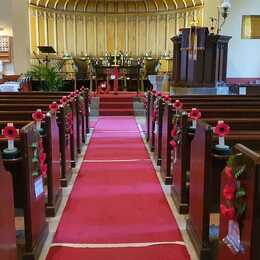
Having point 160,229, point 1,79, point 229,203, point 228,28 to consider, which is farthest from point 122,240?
point 228,28

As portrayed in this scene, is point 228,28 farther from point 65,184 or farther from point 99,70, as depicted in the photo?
point 65,184

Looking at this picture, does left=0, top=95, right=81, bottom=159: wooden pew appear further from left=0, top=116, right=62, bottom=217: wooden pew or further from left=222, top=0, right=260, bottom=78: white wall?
left=222, top=0, right=260, bottom=78: white wall

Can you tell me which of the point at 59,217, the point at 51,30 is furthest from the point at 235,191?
the point at 51,30

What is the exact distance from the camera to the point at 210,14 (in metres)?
11.2

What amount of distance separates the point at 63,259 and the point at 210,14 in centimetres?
1007

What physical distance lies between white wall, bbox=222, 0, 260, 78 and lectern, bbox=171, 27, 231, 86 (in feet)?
6.42

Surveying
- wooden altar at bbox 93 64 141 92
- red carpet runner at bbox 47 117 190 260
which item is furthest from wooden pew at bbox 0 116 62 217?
wooden altar at bbox 93 64 141 92

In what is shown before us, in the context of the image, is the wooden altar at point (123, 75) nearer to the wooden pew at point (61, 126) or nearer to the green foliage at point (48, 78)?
the green foliage at point (48, 78)

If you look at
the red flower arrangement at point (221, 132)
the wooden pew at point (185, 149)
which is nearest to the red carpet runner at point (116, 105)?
the wooden pew at point (185, 149)

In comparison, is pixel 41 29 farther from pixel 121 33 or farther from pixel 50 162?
pixel 50 162

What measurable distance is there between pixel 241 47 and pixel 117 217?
923 centimetres

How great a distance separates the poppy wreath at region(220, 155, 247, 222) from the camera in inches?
67.2

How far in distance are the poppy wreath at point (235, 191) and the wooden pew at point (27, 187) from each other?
1.22 m

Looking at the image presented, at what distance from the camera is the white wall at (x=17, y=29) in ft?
35.0
